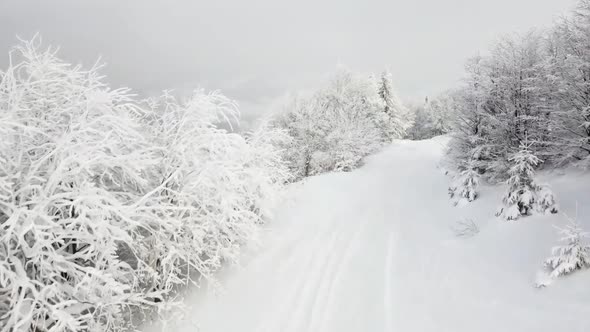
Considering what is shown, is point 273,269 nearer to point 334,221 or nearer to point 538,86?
→ point 334,221

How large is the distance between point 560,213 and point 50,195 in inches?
514

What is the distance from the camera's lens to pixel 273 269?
12.6 m

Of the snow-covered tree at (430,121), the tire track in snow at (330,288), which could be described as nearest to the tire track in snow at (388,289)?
the tire track in snow at (330,288)

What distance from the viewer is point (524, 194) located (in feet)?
41.2

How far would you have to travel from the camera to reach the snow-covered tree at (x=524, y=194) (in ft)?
39.7

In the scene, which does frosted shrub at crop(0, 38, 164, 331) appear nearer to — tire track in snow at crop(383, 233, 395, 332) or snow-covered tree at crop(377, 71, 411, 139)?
tire track in snow at crop(383, 233, 395, 332)

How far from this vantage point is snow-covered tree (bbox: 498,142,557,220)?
12102mm

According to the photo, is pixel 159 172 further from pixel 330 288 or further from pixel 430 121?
pixel 430 121

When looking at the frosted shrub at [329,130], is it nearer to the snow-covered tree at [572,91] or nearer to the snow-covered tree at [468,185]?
the snow-covered tree at [468,185]

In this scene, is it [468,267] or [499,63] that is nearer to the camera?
[468,267]

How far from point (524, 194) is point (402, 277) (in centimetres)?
477

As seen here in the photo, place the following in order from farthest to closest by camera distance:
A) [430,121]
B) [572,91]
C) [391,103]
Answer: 1. [430,121]
2. [391,103]
3. [572,91]

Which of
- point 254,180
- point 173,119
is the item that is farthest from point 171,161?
point 254,180

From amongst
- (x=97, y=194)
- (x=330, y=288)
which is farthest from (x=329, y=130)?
(x=97, y=194)
